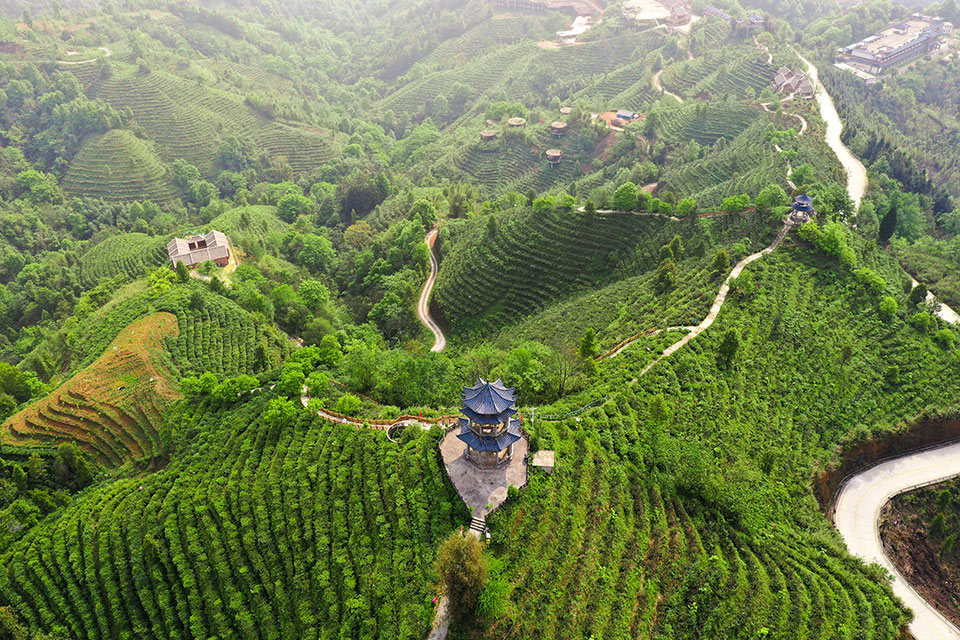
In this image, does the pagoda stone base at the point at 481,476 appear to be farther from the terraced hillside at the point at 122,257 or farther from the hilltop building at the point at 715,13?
the hilltop building at the point at 715,13

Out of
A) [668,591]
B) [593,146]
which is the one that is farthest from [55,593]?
[593,146]

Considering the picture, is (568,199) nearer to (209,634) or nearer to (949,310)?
(949,310)

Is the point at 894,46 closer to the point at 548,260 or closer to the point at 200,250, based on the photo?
the point at 548,260

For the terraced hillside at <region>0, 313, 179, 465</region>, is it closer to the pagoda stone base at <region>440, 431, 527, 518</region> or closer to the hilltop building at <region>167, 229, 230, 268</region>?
the pagoda stone base at <region>440, 431, 527, 518</region>

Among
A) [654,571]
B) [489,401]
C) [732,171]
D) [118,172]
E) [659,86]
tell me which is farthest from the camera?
[659,86]

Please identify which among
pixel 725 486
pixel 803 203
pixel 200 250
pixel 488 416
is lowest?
pixel 200 250

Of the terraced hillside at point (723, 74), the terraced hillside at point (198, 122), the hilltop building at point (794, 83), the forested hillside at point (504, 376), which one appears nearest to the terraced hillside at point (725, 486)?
the forested hillside at point (504, 376)

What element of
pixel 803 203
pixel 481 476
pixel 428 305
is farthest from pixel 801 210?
Result: pixel 481 476
